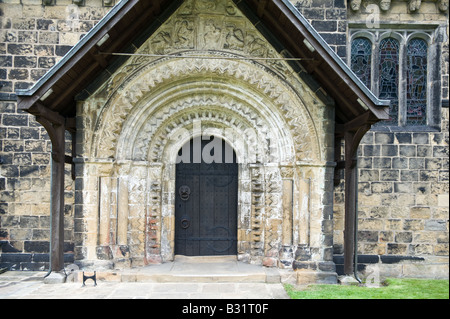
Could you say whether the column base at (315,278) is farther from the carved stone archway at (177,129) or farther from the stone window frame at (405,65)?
the stone window frame at (405,65)

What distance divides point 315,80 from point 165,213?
3821 mm

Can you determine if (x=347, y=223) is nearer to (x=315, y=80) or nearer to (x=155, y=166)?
(x=315, y=80)

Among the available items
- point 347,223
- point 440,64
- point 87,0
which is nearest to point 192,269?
point 347,223

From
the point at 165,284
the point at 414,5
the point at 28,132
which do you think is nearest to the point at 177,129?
the point at 165,284

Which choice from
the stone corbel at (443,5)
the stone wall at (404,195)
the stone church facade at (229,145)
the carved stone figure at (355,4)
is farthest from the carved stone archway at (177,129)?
the stone corbel at (443,5)

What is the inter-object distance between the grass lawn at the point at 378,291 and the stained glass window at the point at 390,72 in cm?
341

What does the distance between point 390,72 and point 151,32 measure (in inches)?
203

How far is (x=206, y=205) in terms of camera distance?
8.27 meters

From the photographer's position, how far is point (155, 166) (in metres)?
7.78

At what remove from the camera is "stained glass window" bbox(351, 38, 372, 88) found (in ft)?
28.5

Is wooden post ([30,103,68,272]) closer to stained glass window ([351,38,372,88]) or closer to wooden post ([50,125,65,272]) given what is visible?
wooden post ([50,125,65,272])

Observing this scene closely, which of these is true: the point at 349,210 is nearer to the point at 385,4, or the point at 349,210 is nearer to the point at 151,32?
the point at 385,4

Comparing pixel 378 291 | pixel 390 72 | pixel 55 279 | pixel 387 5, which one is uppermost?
pixel 387 5

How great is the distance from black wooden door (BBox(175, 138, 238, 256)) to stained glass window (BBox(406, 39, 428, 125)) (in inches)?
159
